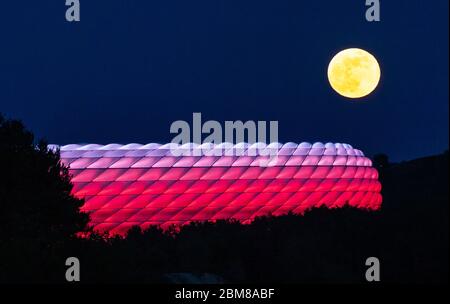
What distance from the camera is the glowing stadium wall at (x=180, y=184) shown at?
40.7 m

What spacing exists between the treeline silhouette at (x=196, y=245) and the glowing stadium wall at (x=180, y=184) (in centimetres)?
1740

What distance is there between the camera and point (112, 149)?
138 feet

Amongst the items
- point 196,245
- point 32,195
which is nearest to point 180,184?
point 32,195

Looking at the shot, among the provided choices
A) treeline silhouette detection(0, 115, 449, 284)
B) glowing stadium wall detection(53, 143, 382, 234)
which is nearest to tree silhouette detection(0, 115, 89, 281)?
treeline silhouette detection(0, 115, 449, 284)

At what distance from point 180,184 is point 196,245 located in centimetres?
2314

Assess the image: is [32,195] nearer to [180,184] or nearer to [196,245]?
[196,245]

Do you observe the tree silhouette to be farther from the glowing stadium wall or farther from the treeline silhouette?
the glowing stadium wall

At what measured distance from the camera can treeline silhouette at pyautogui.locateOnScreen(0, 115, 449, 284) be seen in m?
13.7

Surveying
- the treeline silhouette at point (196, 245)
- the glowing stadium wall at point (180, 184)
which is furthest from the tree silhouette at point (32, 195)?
the glowing stadium wall at point (180, 184)

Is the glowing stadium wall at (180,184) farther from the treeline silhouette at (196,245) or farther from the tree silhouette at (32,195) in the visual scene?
the tree silhouette at (32,195)

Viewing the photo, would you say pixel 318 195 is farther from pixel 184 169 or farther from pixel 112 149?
pixel 112 149

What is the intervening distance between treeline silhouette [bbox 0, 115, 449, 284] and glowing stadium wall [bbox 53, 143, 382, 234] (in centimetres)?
1740

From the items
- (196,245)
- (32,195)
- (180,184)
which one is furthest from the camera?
(180,184)

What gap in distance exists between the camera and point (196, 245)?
1791 cm
